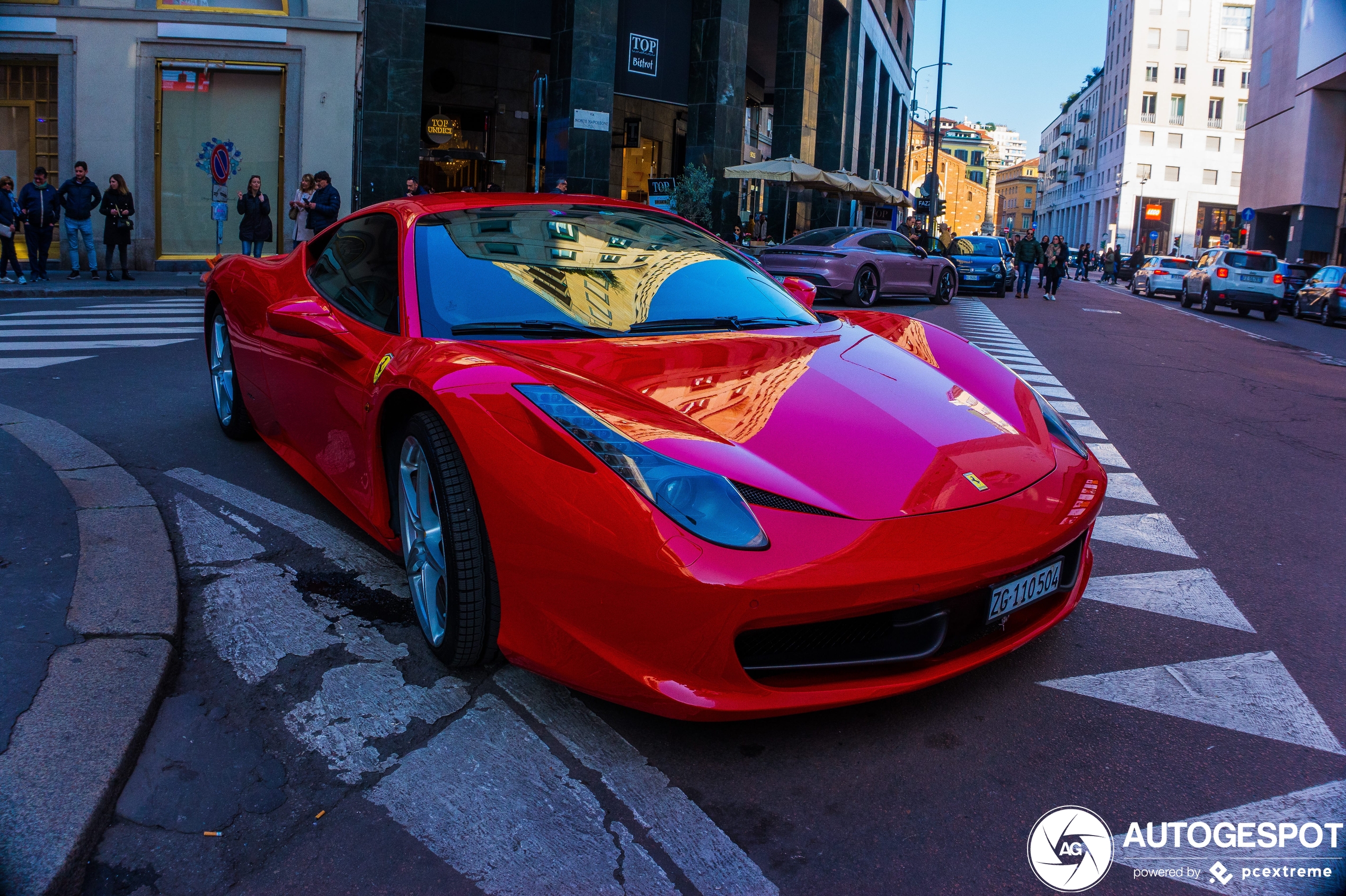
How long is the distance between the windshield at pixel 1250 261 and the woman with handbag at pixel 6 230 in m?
25.7

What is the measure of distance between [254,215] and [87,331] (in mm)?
7196

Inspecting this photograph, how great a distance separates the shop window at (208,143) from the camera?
18719mm

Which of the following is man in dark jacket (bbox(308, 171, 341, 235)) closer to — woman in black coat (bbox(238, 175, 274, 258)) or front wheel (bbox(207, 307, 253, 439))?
woman in black coat (bbox(238, 175, 274, 258))

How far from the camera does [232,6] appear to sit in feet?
61.7

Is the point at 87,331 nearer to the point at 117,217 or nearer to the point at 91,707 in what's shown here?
the point at 117,217

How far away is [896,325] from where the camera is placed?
4270 mm

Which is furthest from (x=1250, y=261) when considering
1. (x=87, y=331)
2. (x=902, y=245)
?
(x=87, y=331)

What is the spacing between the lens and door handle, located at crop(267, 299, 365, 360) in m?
3.43

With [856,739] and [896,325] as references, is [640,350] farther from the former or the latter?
[896,325]

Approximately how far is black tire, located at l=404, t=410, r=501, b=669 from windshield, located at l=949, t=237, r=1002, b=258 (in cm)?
2443

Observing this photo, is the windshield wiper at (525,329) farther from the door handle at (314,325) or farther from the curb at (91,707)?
the curb at (91,707)

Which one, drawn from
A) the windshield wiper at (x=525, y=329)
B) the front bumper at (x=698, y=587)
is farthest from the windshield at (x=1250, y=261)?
the front bumper at (x=698, y=587)

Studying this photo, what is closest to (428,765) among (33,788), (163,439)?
(33,788)

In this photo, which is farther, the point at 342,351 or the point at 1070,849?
the point at 342,351
